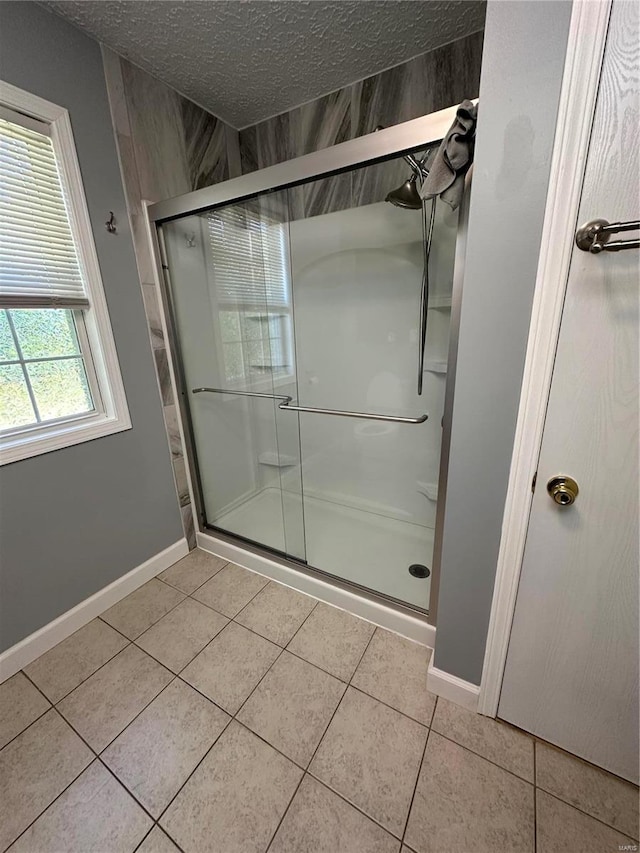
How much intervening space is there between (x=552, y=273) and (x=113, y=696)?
6.37 ft

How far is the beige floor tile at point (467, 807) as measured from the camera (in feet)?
2.78

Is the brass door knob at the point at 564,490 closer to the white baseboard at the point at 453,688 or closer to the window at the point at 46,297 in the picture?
the white baseboard at the point at 453,688

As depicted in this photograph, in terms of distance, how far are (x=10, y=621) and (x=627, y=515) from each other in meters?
2.11

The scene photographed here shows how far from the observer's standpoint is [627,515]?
76cm

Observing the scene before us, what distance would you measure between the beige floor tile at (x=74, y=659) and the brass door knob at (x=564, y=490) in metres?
1.77

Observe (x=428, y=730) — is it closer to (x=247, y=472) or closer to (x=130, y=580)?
(x=130, y=580)

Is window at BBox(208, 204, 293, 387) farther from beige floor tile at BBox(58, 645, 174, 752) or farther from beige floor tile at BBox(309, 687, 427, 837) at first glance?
beige floor tile at BBox(309, 687, 427, 837)

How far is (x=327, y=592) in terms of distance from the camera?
1588 millimetres

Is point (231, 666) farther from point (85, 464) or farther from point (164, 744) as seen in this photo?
point (85, 464)

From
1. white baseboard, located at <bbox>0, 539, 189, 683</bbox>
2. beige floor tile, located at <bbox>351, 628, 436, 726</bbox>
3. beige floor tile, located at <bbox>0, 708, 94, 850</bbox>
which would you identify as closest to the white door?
beige floor tile, located at <bbox>351, 628, 436, 726</bbox>

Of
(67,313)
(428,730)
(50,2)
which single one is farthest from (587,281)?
(50,2)

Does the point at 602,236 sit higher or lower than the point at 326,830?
higher

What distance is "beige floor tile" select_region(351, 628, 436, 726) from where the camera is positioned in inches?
45.5

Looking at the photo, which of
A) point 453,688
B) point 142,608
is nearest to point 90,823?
point 142,608
